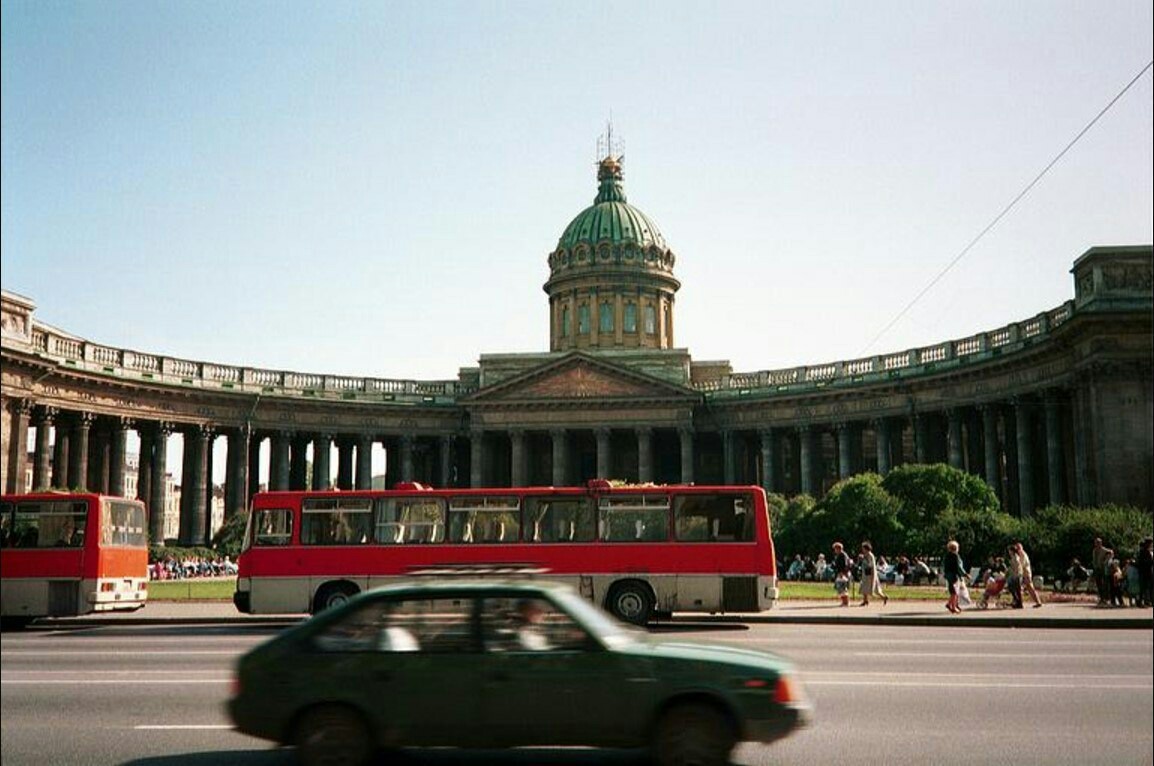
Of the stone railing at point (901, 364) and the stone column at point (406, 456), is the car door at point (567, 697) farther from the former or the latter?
the stone column at point (406, 456)

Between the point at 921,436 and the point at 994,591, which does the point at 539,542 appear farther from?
the point at 921,436

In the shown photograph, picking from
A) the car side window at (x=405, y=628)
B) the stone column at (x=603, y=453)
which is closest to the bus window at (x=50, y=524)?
the car side window at (x=405, y=628)

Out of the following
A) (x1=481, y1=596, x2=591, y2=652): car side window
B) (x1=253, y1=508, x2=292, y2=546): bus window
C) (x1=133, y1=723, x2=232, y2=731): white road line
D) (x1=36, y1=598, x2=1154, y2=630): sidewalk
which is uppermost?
(x1=253, y1=508, x2=292, y2=546): bus window

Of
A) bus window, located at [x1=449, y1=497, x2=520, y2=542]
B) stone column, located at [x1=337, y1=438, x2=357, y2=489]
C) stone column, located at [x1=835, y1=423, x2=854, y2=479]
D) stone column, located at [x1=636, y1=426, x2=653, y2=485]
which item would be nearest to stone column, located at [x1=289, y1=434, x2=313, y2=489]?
stone column, located at [x1=337, y1=438, x2=357, y2=489]

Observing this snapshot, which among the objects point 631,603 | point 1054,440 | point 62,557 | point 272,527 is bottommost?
point 631,603

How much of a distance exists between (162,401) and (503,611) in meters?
68.7

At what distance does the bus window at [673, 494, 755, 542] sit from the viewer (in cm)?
2761

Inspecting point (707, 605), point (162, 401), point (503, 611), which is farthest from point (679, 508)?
point (162, 401)

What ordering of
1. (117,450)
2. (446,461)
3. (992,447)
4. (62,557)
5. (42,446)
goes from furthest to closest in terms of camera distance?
(446,461), (117,450), (992,447), (42,446), (62,557)

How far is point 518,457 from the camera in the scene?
86562 millimetres

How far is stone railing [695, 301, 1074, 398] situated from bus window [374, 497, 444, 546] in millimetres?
38017

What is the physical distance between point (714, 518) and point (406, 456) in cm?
6109

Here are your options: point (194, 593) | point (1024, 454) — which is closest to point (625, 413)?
point (1024, 454)

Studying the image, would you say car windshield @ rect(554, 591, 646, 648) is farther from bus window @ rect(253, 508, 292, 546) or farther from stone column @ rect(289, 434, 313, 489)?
stone column @ rect(289, 434, 313, 489)
